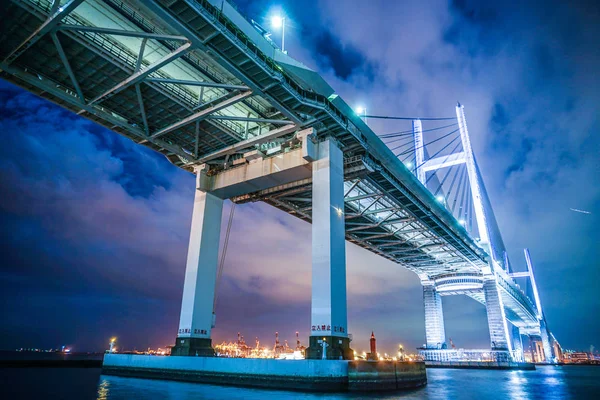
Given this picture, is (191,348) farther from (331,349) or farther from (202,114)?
(202,114)

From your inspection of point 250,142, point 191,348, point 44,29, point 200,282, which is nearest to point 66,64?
point 44,29

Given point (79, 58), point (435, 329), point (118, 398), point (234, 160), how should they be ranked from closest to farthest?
point (118, 398)
point (79, 58)
point (234, 160)
point (435, 329)

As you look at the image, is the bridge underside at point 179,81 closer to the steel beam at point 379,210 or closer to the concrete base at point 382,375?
the steel beam at point 379,210

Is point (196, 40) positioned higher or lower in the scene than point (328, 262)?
higher

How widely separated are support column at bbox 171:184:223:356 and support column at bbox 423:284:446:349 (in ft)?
194

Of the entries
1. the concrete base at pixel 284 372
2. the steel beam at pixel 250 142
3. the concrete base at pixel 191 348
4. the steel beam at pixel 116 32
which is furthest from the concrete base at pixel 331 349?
the steel beam at pixel 116 32

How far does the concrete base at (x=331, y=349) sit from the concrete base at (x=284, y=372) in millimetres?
1211

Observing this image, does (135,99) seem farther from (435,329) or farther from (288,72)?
(435,329)

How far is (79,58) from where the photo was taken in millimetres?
20062

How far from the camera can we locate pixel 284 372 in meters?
19.0

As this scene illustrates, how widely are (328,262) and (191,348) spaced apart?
11.4 meters

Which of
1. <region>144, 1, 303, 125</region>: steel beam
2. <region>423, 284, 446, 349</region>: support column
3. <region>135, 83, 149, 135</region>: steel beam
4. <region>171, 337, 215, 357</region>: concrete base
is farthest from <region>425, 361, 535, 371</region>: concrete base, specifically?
<region>135, 83, 149, 135</region>: steel beam

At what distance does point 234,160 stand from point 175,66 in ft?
30.6

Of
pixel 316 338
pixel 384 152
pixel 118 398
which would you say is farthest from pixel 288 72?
pixel 118 398
